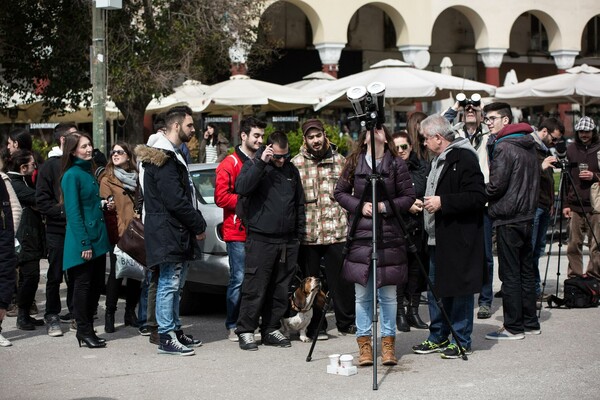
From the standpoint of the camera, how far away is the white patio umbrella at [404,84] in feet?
65.5

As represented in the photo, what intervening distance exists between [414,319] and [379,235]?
6.84ft

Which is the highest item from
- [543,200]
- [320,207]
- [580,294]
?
[320,207]

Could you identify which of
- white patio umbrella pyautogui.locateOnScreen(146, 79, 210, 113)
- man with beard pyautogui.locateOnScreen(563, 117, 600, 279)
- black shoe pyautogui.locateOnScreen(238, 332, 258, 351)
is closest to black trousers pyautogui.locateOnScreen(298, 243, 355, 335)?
black shoe pyautogui.locateOnScreen(238, 332, 258, 351)

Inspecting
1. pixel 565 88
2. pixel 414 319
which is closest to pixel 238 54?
pixel 565 88

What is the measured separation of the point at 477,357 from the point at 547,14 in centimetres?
3132

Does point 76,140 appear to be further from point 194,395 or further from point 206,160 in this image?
point 206,160

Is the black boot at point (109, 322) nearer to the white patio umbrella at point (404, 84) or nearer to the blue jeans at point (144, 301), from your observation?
the blue jeans at point (144, 301)

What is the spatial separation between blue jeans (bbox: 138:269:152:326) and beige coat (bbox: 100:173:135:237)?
592 mm

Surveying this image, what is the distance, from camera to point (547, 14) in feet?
125

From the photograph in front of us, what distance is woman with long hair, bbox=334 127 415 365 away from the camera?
320 inches

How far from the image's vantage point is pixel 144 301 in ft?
32.5

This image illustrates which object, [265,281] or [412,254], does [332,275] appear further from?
[412,254]

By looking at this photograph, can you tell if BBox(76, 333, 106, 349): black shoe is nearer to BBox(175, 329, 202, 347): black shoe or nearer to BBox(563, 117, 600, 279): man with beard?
BBox(175, 329, 202, 347): black shoe

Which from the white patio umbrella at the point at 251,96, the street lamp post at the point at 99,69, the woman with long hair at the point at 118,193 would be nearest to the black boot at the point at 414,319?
the woman with long hair at the point at 118,193
